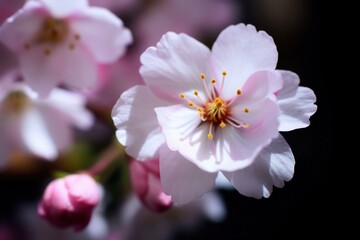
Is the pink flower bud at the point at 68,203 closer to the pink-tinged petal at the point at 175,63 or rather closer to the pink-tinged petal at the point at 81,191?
the pink-tinged petal at the point at 81,191

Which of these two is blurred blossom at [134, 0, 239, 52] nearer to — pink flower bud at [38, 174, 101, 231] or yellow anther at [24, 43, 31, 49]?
yellow anther at [24, 43, 31, 49]

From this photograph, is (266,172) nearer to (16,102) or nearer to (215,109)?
(215,109)

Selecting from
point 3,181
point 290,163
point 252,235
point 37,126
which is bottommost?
point 252,235

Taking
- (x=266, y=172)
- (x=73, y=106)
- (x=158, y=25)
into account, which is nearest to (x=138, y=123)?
(x=266, y=172)

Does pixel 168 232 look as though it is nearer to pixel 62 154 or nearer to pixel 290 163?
pixel 62 154

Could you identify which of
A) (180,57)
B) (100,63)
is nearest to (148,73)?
(180,57)
